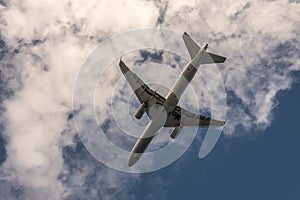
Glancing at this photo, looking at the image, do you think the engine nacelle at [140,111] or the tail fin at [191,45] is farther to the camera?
the engine nacelle at [140,111]

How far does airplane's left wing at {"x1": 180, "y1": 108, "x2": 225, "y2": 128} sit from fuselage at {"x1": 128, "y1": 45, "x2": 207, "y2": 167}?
5750mm

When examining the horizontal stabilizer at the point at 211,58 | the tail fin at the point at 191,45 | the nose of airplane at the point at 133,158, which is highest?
the tail fin at the point at 191,45

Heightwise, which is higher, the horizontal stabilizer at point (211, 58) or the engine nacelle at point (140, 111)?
the horizontal stabilizer at point (211, 58)

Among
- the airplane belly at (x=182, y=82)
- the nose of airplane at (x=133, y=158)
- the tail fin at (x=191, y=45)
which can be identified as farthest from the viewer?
the nose of airplane at (x=133, y=158)

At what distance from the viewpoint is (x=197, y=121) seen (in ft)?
392

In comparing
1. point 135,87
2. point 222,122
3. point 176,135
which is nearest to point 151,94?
point 135,87

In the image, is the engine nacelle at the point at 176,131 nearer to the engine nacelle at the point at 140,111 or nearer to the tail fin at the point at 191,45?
the engine nacelle at the point at 140,111

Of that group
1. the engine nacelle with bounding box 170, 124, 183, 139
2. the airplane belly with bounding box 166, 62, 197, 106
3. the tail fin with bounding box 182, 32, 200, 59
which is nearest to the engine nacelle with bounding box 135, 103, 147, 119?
the airplane belly with bounding box 166, 62, 197, 106

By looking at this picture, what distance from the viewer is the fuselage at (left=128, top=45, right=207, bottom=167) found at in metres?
107

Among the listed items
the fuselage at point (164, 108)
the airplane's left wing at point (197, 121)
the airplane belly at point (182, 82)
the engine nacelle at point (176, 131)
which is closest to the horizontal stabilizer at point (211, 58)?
the fuselage at point (164, 108)

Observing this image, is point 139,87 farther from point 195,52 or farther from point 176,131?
point 195,52

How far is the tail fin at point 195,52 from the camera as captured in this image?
108938 millimetres

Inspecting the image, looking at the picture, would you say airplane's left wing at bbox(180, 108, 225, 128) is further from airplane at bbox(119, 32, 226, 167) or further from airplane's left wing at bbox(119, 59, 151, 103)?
airplane's left wing at bbox(119, 59, 151, 103)

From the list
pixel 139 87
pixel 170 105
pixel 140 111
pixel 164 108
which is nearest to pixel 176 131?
pixel 164 108
